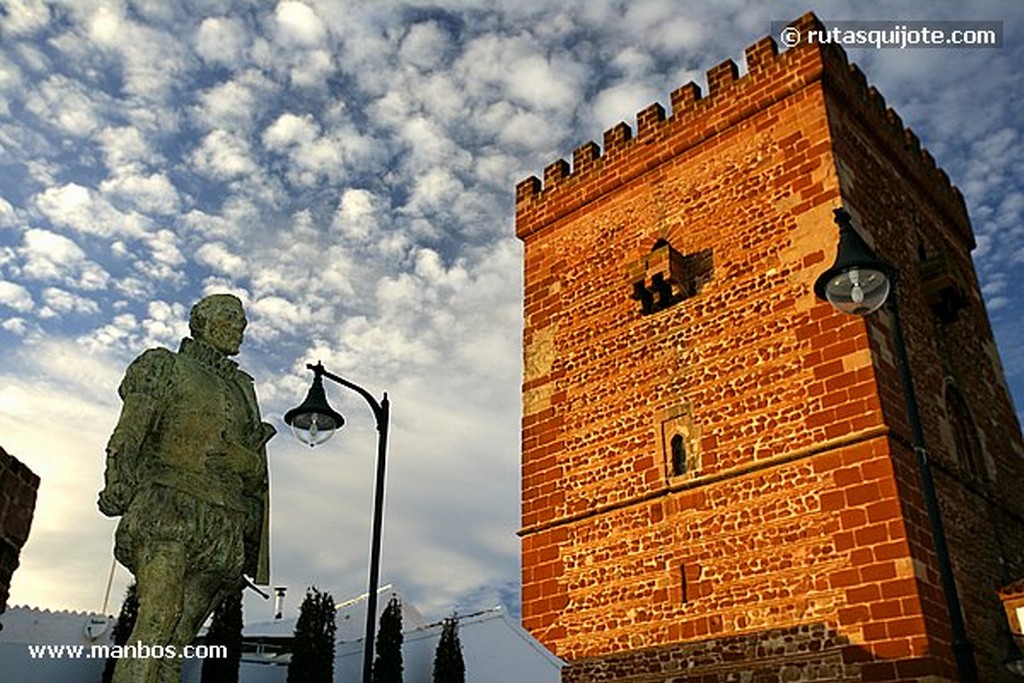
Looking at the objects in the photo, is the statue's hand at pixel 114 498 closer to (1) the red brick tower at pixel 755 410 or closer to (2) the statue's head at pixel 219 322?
(2) the statue's head at pixel 219 322

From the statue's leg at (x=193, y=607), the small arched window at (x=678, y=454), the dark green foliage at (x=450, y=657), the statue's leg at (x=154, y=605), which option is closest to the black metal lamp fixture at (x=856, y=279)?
the statue's leg at (x=193, y=607)

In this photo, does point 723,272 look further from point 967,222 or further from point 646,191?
point 967,222

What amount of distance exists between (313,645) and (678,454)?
7.26 m

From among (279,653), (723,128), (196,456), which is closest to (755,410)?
(723,128)

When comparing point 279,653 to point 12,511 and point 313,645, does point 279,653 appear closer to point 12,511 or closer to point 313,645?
point 313,645

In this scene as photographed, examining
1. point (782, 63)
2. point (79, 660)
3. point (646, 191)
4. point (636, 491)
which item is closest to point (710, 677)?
point (636, 491)

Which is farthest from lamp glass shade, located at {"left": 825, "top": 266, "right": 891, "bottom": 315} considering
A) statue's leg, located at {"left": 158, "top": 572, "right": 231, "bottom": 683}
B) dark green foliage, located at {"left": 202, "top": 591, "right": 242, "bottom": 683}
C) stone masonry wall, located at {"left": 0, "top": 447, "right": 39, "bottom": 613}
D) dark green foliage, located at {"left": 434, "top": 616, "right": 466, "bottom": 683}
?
dark green foliage, located at {"left": 202, "top": 591, "right": 242, "bottom": 683}

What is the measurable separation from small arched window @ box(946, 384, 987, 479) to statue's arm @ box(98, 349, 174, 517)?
11.5 metres

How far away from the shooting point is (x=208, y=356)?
4594 millimetres

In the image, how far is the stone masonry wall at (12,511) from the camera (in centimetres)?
484

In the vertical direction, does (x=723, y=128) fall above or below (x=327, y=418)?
above

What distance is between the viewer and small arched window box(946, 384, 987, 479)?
498 inches

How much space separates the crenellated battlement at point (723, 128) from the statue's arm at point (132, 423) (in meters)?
11.6

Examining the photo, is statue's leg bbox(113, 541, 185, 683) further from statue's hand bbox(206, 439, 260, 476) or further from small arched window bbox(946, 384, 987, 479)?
small arched window bbox(946, 384, 987, 479)
